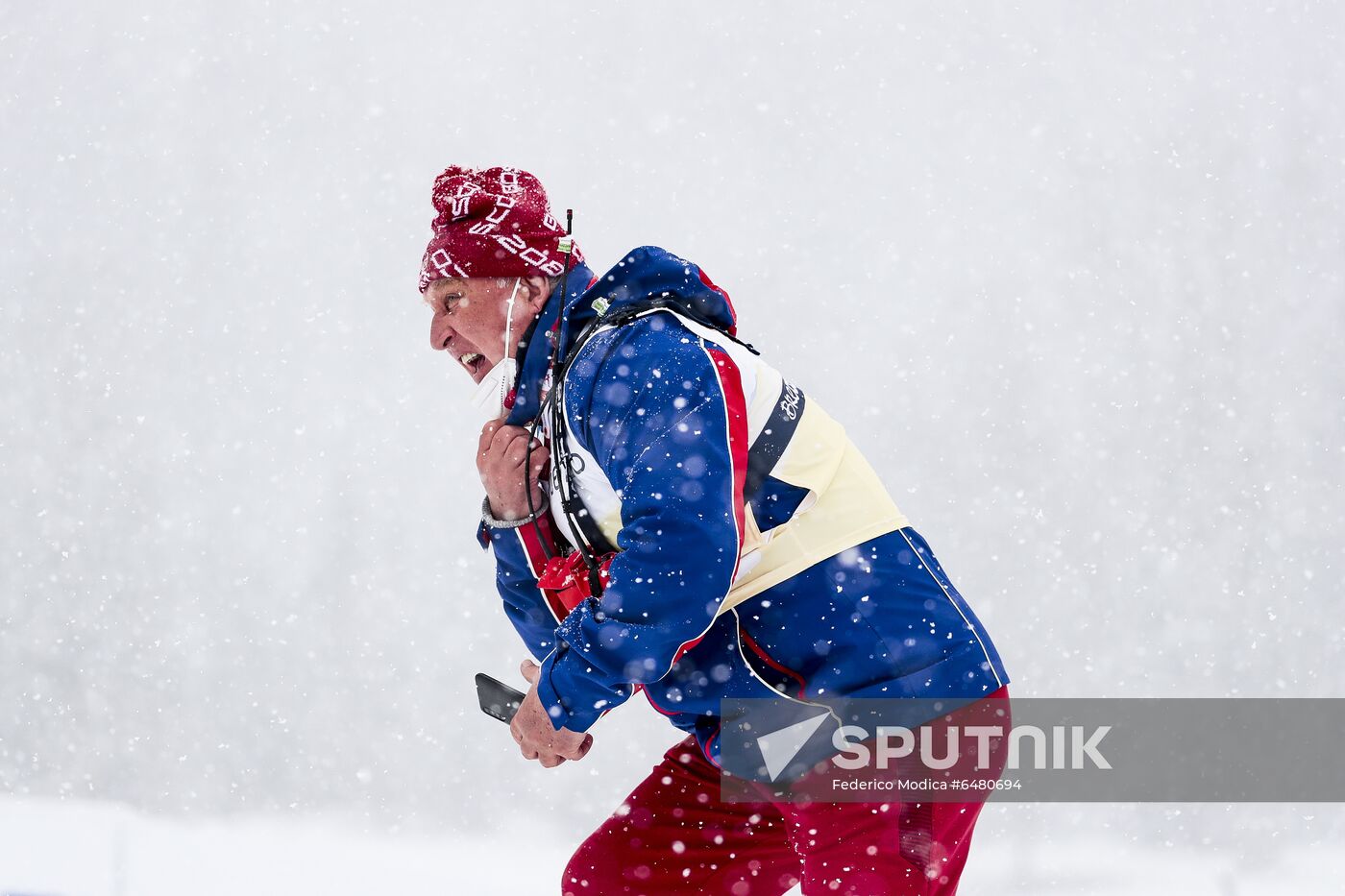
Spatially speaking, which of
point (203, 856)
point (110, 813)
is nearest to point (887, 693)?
point (203, 856)

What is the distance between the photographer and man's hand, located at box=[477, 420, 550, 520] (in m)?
1.86

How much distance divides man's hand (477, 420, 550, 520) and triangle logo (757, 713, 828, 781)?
507mm

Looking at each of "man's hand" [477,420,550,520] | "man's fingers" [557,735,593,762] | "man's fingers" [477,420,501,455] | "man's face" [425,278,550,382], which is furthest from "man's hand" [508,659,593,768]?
"man's face" [425,278,550,382]

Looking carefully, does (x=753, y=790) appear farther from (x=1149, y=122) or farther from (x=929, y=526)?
(x=1149, y=122)

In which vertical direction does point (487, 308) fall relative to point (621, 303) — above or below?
above

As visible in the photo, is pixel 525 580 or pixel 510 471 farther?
pixel 525 580

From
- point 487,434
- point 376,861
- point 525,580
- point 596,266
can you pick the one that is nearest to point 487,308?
point 487,434

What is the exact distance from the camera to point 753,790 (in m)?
1.94

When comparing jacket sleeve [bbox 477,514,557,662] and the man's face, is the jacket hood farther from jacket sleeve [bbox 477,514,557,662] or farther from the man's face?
jacket sleeve [bbox 477,514,557,662]

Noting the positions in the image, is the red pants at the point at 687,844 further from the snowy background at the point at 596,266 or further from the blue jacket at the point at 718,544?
the snowy background at the point at 596,266

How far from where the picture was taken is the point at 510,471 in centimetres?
188

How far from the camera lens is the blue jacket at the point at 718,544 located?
4.91 feet

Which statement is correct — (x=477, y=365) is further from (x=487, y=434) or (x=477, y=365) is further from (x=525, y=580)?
(x=525, y=580)

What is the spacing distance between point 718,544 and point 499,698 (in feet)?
2.10
